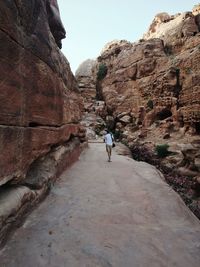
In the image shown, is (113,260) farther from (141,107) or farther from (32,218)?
(141,107)

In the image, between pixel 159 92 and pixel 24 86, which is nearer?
pixel 24 86

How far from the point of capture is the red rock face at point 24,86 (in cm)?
353

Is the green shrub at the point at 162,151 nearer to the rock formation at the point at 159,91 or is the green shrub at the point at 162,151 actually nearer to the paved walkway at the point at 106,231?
the rock formation at the point at 159,91

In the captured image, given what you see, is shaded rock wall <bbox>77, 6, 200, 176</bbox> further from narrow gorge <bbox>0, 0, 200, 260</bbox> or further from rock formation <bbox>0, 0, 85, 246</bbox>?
rock formation <bbox>0, 0, 85, 246</bbox>

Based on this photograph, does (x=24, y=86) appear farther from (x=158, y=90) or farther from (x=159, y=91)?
(x=158, y=90)

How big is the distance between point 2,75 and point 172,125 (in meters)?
16.9

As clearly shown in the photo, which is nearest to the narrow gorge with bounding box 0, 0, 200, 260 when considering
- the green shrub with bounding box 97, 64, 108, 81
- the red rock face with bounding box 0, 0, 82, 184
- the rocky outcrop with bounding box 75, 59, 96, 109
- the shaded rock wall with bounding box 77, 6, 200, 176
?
the red rock face with bounding box 0, 0, 82, 184

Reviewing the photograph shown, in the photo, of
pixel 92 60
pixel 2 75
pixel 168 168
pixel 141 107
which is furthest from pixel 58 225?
pixel 92 60

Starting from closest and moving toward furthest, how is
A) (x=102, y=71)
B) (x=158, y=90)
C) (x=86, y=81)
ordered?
(x=158, y=90) < (x=102, y=71) < (x=86, y=81)

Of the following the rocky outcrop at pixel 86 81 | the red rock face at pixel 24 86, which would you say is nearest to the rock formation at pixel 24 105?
the red rock face at pixel 24 86

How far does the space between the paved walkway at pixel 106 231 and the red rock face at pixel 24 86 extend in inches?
41.0

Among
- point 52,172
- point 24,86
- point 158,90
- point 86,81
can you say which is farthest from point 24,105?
point 86,81

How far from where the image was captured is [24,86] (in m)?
4.16

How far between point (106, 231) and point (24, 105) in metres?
2.74
